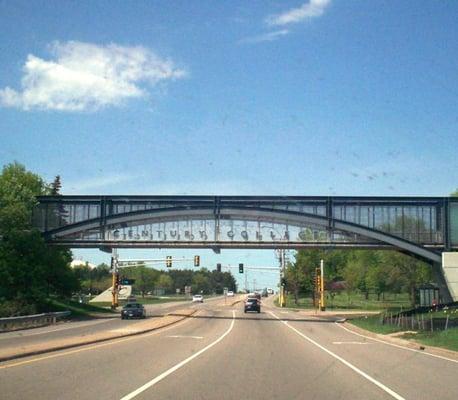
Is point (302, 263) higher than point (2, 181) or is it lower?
lower

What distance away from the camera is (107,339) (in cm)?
2694

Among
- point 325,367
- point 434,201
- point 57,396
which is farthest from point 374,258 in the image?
point 57,396

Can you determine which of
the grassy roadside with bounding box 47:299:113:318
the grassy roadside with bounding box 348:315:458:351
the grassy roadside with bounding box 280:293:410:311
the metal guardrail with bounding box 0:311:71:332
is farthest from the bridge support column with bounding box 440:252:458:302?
the grassy roadside with bounding box 47:299:113:318

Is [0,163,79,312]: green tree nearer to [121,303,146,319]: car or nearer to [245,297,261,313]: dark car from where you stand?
[121,303,146,319]: car

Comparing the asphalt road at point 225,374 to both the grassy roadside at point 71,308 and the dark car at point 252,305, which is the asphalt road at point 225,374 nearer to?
the grassy roadside at point 71,308

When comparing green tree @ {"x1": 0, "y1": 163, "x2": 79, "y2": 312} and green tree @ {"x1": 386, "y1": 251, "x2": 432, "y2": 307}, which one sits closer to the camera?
green tree @ {"x1": 0, "y1": 163, "x2": 79, "y2": 312}

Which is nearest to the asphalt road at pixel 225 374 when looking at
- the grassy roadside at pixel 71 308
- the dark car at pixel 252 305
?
the grassy roadside at pixel 71 308

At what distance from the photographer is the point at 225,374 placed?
50.1ft

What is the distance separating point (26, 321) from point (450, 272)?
3189 cm

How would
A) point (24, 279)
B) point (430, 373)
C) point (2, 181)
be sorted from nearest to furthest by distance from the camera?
point (430, 373) < point (24, 279) < point (2, 181)

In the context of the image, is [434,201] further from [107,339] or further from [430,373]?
[430,373]

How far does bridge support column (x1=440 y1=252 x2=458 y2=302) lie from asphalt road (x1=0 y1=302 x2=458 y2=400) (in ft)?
95.1

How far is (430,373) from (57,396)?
9.57 m

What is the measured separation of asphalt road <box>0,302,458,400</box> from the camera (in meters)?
12.2
